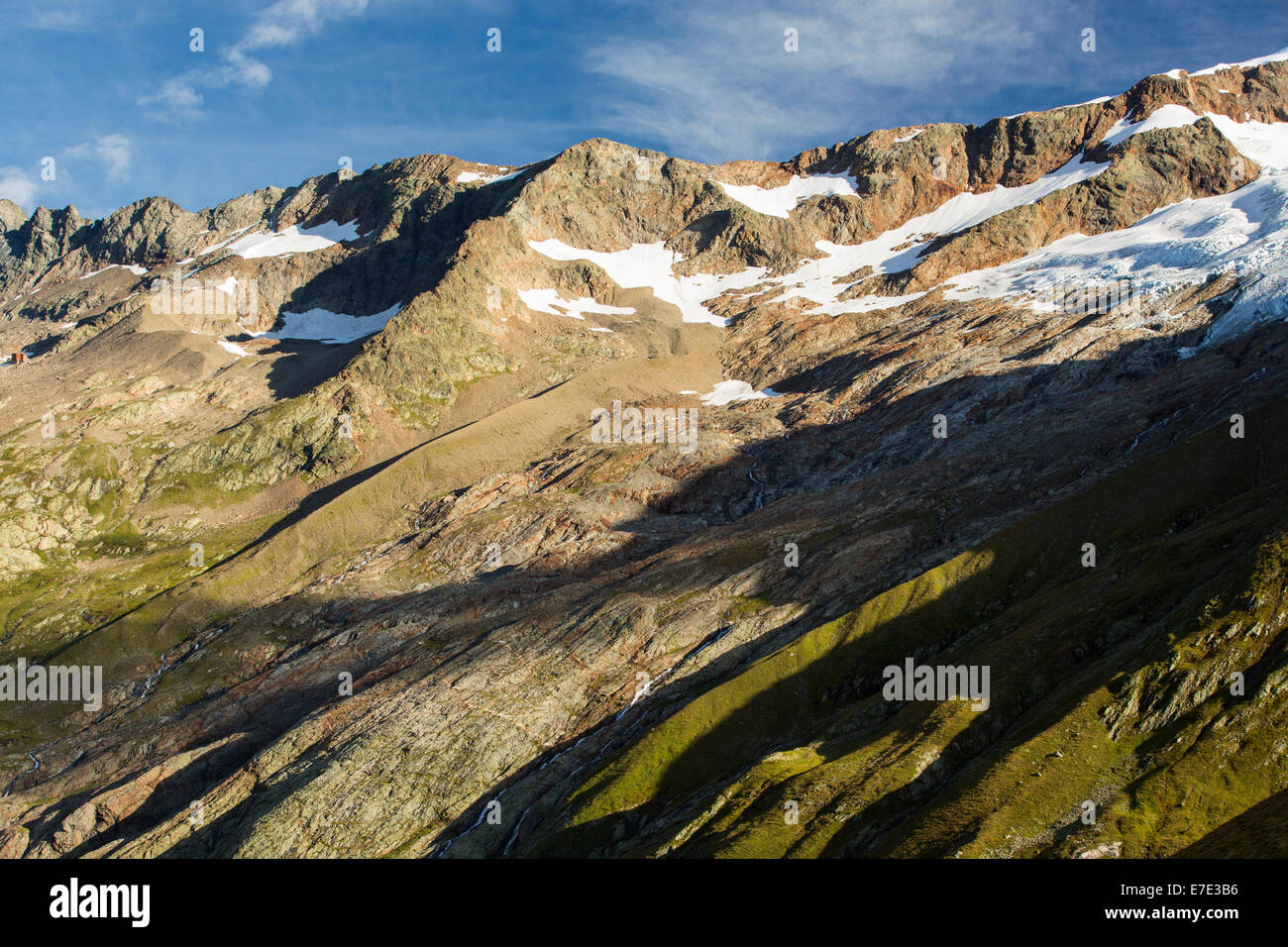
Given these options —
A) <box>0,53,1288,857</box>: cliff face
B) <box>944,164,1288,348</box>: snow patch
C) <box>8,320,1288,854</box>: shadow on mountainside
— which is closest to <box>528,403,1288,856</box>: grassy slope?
<box>0,53,1288,857</box>: cliff face

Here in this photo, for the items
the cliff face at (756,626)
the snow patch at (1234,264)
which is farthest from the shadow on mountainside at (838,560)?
the snow patch at (1234,264)

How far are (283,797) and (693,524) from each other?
298 ft

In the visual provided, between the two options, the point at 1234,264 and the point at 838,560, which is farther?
the point at 1234,264

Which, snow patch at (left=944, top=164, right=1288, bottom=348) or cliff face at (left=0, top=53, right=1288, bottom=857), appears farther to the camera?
snow patch at (left=944, top=164, right=1288, bottom=348)

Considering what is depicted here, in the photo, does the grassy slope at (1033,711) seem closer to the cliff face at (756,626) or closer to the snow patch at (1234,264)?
the cliff face at (756,626)

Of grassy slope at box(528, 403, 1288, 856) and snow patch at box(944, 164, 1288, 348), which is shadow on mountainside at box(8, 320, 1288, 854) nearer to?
grassy slope at box(528, 403, 1288, 856)

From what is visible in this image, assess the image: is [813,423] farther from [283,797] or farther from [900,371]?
[283,797]

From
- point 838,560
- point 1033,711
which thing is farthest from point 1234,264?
point 1033,711

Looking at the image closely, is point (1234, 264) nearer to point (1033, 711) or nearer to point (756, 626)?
point (756, 626)

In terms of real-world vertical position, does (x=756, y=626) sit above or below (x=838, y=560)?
below

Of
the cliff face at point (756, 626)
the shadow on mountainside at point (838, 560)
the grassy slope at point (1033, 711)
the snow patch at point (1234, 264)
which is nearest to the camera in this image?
the grassy slope at point (1033, 711)

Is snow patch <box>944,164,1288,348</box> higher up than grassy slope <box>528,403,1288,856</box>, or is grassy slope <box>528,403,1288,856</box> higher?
snow patch <box>944,164,1288,348</box>

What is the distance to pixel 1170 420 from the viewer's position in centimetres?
10931
